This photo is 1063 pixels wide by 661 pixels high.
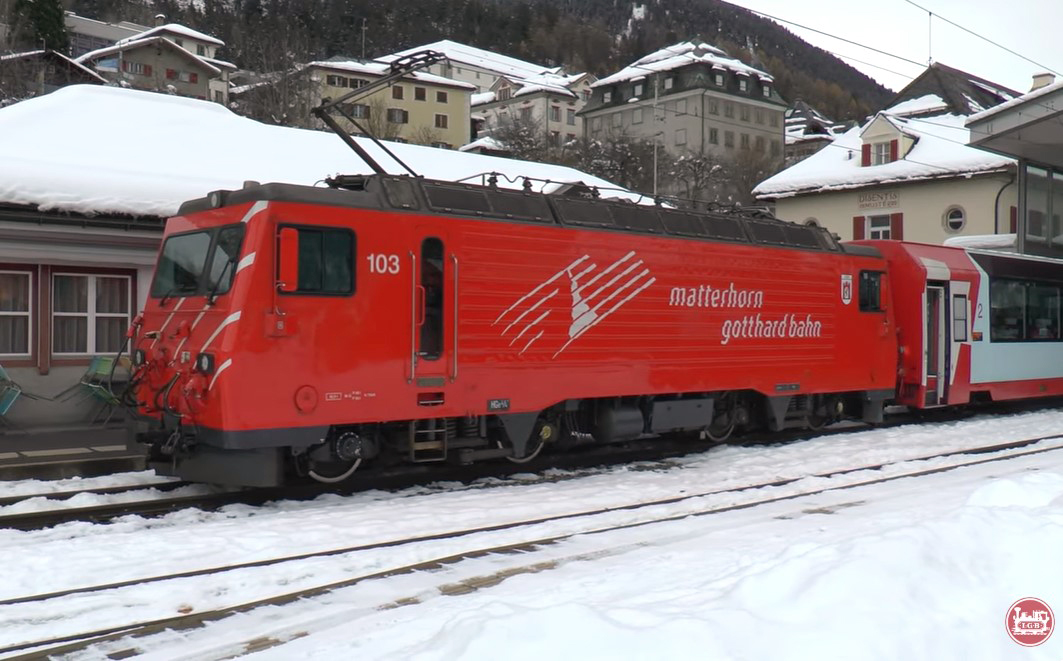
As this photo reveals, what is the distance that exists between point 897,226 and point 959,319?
2287 cm

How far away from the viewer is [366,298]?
9.11 m

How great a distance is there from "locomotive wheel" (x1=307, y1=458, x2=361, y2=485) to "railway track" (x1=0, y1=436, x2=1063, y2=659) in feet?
6.70

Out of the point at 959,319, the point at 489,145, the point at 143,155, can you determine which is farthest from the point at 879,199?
the point at 143,155

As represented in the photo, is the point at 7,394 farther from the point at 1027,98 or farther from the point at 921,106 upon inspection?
the point at 921,106

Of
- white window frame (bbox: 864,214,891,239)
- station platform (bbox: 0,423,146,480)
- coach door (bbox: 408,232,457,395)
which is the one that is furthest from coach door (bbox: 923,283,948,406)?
white window frame (bbox: 864,214,891,239)

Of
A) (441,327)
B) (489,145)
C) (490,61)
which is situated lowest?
(441,327)

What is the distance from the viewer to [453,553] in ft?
23.8

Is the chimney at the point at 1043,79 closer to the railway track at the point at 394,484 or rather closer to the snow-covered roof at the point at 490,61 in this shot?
the railway track at the point at 394,484

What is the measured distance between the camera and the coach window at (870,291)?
586 inches

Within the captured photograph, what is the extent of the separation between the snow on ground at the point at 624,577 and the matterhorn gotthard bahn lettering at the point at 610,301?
1828 mm

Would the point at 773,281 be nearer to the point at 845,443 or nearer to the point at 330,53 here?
the point at 845,443

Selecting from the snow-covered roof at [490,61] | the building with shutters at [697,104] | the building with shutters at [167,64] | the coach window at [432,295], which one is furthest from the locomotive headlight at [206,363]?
the snow-covered roof at [490,61]

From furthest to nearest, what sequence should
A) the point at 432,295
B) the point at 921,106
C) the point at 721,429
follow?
the point at 921,106 < the point at 721,429 < the point at 432,295

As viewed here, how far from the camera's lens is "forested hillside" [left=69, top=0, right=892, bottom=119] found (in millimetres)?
95875
